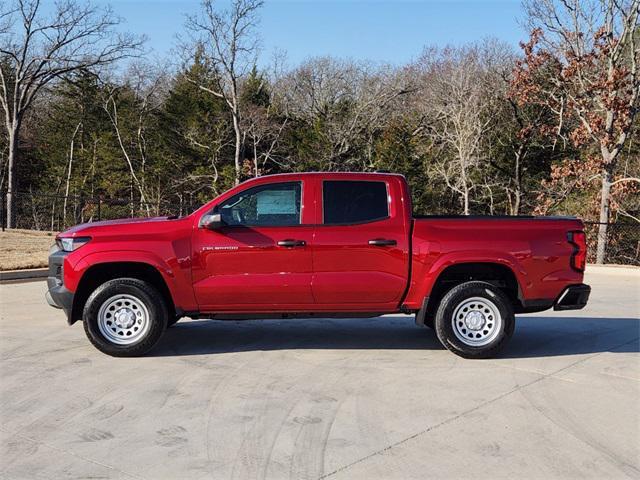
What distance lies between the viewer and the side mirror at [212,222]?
237 inches

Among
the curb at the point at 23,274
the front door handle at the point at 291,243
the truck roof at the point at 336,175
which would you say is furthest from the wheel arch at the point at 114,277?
the curb at the point at 23,274

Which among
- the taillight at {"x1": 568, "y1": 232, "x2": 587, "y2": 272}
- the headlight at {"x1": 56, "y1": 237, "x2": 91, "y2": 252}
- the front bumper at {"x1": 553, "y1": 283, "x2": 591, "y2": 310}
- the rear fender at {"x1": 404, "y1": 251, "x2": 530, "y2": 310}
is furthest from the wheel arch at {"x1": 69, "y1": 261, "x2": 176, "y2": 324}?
the taillight at {"x1": 568, "y1": 232, "x2": 587, "y2": 272}

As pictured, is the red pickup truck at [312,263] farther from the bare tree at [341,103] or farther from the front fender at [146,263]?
the bare tree at [341,103]

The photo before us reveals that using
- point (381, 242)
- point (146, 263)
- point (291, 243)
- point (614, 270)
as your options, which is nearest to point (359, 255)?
point (381, 242)

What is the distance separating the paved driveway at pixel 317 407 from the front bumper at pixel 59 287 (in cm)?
54

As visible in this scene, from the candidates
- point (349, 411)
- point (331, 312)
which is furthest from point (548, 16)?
point (349, 411)

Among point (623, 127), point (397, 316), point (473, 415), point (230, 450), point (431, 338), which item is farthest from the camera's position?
point (623, 127)

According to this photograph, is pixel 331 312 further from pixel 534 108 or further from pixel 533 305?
pixel 534 108

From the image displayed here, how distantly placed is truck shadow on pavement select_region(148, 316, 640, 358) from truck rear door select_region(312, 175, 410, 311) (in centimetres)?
83

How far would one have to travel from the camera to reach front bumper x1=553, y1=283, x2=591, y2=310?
6305 millimetres

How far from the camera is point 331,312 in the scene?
6344 mm

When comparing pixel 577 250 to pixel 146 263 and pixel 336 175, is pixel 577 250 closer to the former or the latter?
pixel 336 175

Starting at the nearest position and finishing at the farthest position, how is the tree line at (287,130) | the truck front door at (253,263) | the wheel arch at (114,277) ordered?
the truck front door at (253,263)
the wheel arch at (114,277)
the tree line at (287,130)

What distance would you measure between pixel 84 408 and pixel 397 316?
5023 millimetres
